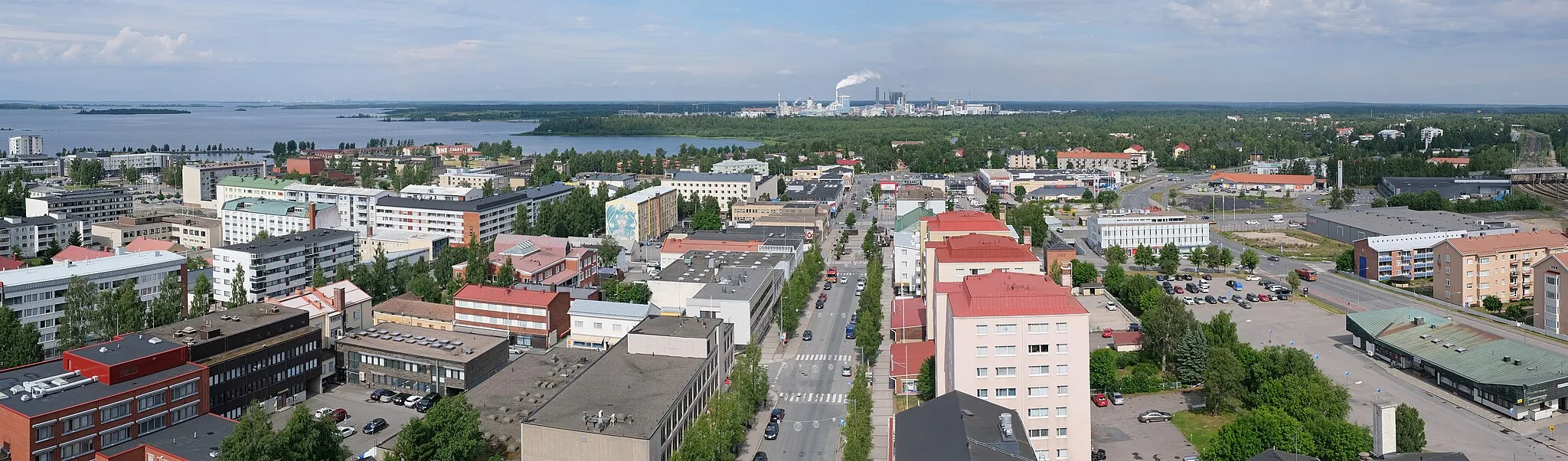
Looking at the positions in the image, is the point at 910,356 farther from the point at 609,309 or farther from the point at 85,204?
the point at 85,204

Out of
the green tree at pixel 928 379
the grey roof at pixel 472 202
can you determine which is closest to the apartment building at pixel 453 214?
the grey roof at pixel 472 202

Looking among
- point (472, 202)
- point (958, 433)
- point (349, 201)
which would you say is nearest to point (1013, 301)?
point (958, 433)

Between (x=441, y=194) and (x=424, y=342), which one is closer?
(x=424, y=342)

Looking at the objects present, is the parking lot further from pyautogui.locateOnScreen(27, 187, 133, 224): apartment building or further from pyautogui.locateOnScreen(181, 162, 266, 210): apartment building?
pyautogui.locateOnScreen(181, 162, 266, 210): apartment building

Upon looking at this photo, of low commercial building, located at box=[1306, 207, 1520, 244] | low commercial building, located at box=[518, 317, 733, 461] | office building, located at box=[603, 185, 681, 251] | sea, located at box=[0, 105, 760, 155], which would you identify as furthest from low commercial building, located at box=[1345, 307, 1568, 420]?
sea, located at box=[0, 105, 760, 155]

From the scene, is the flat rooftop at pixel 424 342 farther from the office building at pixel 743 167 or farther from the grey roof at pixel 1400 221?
the office building at pixel 743 167

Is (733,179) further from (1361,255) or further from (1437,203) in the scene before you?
(1437,203)

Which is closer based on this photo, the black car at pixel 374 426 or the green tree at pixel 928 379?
the black car at pixel 374 426
